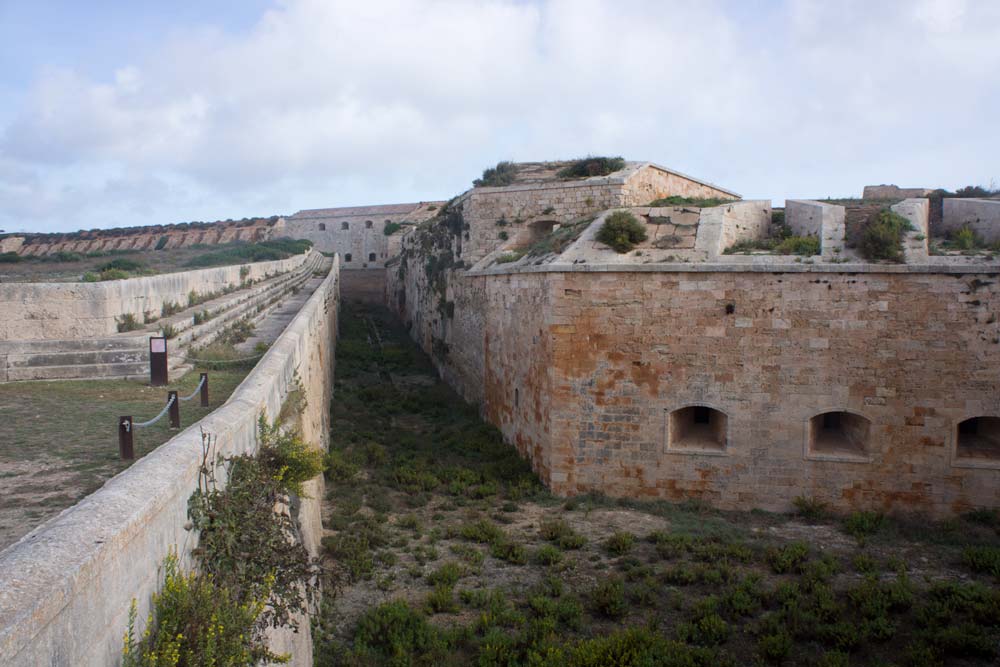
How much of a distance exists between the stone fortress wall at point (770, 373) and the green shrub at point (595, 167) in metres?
5.10

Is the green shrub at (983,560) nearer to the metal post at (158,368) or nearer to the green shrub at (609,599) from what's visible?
the green shrub at (609,599)

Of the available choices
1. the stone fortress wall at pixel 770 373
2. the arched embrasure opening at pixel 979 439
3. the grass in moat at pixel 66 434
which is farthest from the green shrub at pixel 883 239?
the grass in moat at pixel 66 434

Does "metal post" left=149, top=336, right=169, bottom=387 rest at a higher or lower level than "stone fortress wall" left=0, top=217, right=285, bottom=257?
lower

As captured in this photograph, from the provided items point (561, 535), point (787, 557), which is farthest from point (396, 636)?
point (787, 557)

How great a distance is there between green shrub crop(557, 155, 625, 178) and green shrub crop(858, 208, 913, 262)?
672 centimetres

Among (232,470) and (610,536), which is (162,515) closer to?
(232,470)

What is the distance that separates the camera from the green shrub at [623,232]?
10.5 meters

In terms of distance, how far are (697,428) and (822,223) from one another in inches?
148

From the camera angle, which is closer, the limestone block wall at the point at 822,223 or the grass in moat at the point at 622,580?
the grass in moat at the point at 622,580

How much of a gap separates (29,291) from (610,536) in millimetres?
7571

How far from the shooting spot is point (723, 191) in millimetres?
18797

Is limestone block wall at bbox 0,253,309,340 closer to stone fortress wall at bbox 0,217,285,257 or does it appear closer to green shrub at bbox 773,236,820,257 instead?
green shrub at bbox 773,236,820,257

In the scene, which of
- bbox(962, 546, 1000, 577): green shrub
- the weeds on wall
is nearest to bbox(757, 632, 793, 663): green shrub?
bbox(962, 546, 1000, 577): green shrub

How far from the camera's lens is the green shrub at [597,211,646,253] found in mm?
10500
